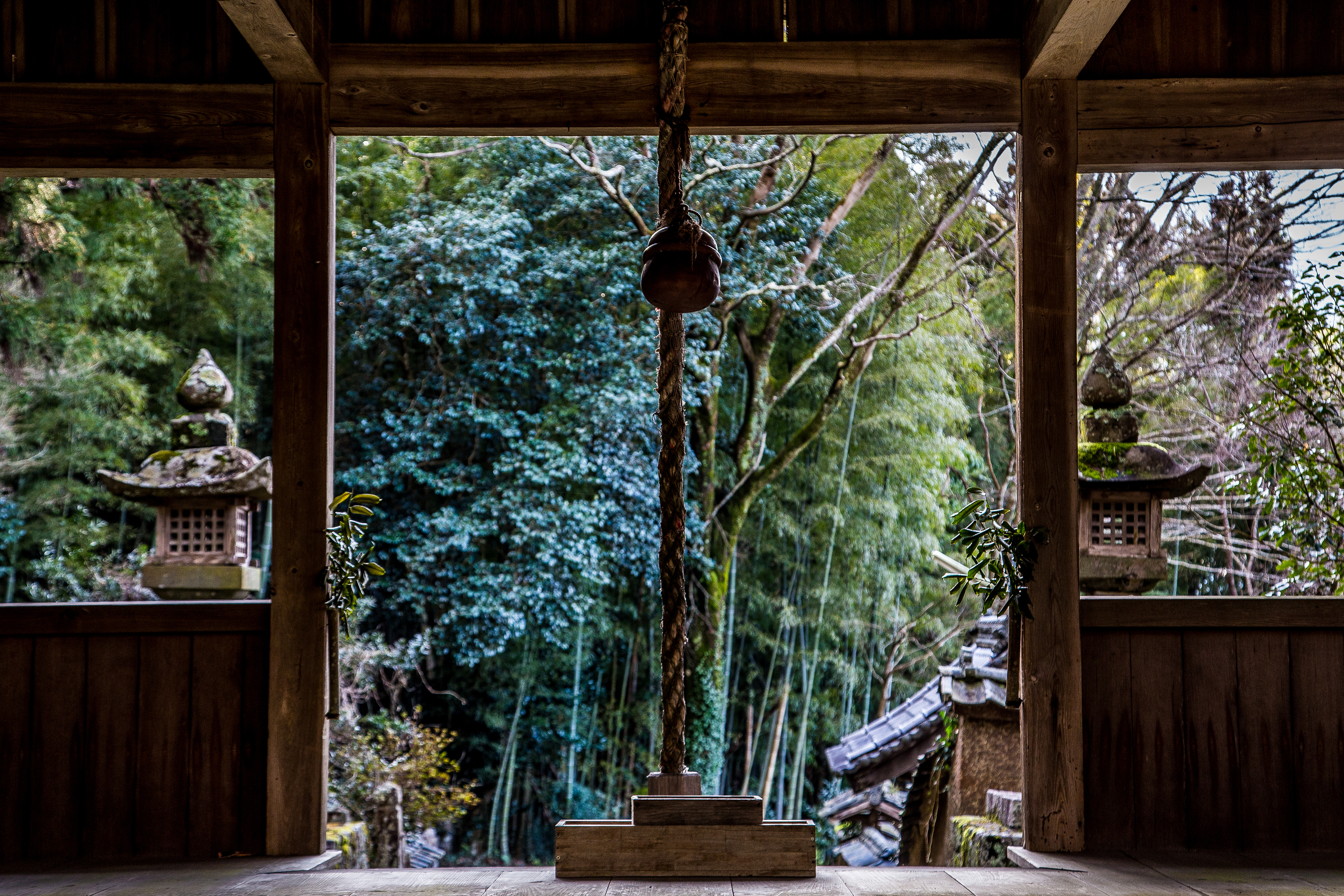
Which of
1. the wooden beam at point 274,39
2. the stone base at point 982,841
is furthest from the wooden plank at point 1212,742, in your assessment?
the wooden beam at point 274,39

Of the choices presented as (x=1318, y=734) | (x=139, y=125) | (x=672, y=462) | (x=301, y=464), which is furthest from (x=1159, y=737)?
(x=139, y=125)

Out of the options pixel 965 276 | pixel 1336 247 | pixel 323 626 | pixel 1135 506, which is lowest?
pixel 323 626

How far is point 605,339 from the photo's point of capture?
7.55 metres

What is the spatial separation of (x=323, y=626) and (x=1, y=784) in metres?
0.96

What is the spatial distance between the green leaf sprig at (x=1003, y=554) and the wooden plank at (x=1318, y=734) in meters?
0.78

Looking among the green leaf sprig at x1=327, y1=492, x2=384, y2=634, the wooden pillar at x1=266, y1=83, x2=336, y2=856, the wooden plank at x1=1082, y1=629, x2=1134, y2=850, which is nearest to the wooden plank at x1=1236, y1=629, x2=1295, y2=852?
the wooden plank at x1=1082, y1=629, x2=1134, y2=850

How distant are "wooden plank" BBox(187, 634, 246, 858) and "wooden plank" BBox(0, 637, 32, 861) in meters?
0.44

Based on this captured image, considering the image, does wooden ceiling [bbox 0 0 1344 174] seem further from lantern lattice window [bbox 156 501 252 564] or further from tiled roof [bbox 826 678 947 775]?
tiled roof [bbox 826 678 947 775]

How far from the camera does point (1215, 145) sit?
2.84 m

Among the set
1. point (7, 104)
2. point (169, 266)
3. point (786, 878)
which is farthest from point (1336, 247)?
point (169, 266)

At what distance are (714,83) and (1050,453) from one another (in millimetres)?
1404

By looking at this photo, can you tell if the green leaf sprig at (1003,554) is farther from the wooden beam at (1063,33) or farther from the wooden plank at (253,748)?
the wooden plank at (253,748)

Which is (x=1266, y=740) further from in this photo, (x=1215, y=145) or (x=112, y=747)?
(x=112, y=747)

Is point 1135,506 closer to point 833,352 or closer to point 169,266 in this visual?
point 833,352
